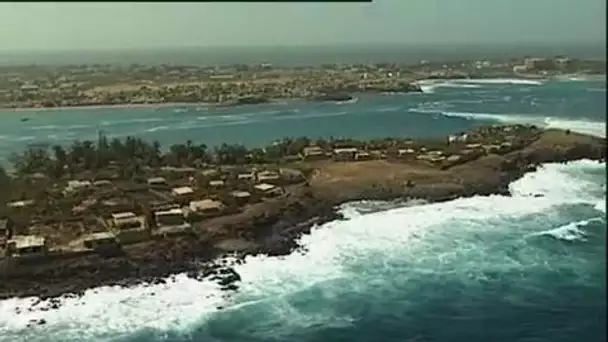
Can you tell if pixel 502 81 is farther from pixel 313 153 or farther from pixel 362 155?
pixel 313 153

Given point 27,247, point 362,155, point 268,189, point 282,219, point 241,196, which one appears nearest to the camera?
point 27,247

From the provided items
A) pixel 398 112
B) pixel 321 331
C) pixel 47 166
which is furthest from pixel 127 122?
pixel 321 331

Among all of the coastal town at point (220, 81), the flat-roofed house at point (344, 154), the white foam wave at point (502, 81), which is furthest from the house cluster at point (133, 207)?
the white foam wave at point (502, 81)

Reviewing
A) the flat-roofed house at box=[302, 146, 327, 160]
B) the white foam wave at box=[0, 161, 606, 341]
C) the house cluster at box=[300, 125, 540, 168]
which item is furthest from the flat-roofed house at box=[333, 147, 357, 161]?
the white foam wave at box=[0, 161, 606, 341]

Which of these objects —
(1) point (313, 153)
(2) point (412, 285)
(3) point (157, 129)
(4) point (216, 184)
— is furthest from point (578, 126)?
(3) point (157, 129)

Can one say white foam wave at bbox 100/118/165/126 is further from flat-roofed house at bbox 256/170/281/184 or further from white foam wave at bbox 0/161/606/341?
white foam wave at bbox 0/161/606/341

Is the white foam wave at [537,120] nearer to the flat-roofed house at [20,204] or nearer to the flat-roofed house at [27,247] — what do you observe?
the flat-roofed house at [27,247]
